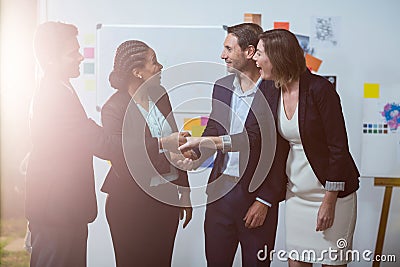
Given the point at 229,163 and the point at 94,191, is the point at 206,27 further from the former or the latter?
the point at 94,191

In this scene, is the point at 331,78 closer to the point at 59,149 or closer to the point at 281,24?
the point at 281,24

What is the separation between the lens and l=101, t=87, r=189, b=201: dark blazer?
197cm

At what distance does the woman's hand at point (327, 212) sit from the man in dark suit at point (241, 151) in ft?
0.47

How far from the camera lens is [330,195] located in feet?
6.34

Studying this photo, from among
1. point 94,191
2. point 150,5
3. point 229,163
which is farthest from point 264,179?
point 150,5

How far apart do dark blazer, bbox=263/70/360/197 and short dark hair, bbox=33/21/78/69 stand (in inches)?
27.0

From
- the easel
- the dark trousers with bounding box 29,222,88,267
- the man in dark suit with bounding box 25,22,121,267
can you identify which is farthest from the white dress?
the dark trousers with bounding box 29,222,88,267

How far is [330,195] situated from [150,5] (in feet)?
2.85

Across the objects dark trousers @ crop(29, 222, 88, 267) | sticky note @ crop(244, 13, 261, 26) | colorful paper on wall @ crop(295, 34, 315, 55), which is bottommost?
dark trousers @ crop(29, 222, 88, 267)

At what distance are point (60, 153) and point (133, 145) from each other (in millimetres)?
242

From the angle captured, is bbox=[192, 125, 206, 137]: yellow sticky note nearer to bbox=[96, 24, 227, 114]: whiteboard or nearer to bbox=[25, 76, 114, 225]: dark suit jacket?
bbox=[96, 24, 227, 114]: whiteboard

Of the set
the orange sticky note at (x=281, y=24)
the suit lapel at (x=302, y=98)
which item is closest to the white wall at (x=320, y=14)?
the orange sticky note at (x=281, y=24)

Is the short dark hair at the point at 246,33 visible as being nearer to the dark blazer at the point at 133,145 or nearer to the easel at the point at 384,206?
the dark blazer at the point at 133,145

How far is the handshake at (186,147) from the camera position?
1.97m
